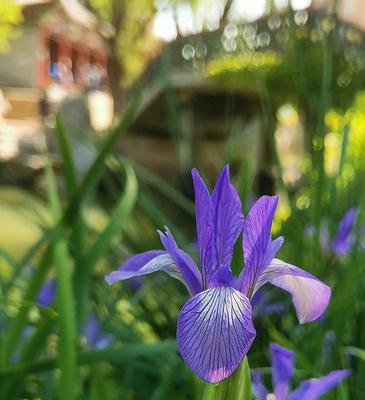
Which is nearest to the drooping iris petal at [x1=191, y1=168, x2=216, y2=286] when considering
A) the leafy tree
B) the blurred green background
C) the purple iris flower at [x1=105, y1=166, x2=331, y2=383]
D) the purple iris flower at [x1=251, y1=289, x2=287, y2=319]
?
the purple iris flower at [x1=105, y1=166, x2=331, y2=383]

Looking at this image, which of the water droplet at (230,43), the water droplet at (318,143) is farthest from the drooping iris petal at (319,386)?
the water droplet at (230,43)

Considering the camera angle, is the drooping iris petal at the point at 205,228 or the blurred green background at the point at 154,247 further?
the blurred green background at the point at 154,247

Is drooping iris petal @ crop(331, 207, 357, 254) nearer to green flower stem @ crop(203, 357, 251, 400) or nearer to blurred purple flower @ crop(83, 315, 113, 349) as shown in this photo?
blurred purple flower @ crop(83, 315, 113, 349)

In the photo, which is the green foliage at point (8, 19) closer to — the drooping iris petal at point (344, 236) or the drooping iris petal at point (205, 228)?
the drooping iris petal at point (344, 236)

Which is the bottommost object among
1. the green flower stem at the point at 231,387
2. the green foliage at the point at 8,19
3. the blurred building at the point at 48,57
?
the green flower stem at the point at 231,387

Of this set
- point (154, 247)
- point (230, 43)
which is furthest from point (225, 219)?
point (230, 43)

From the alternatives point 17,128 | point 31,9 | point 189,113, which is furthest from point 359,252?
point 17,128

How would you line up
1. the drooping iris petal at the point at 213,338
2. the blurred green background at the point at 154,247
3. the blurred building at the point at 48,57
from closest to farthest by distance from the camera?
1. the drooping iris petal at the point at 213,338
2. the blurred green background at the point at 154,247
3. the blurred building at the point at 48,57
